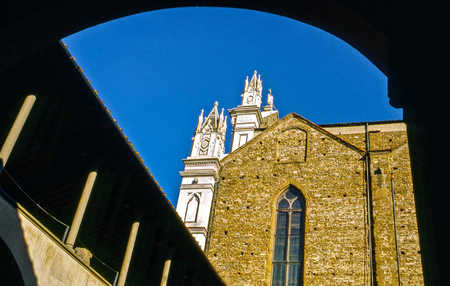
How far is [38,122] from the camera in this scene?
885 cm

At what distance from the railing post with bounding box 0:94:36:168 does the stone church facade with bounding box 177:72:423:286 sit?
1008cm

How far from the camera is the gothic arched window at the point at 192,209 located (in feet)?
57.1

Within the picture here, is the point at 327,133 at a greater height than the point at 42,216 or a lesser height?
greater

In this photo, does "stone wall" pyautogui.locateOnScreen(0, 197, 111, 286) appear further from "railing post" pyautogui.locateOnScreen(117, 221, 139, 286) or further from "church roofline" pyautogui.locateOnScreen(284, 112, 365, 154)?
"church roofline" pyautogui.locateOnScreen(284, 112, 365, 154)

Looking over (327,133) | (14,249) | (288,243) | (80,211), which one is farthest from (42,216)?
(327,133)

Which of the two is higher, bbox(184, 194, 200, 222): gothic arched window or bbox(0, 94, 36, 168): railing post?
bbox(184, 194, 200, 222): gothic arched window

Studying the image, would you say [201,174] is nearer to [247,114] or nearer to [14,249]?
[247,114]

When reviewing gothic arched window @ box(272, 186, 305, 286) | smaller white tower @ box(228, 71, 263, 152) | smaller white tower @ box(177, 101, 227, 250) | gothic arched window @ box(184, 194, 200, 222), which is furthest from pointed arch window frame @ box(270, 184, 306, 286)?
smaller white tower @ box(228, 71, 263, 152)

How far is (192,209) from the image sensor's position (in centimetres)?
1769

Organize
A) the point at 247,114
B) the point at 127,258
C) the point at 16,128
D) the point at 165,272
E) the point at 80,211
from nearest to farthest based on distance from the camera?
1. the point at 16,128
2. the point at 80,211
3. the point at 127,258
4. the point at 165,272
5. the point at 247,114

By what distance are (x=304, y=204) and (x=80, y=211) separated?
10.0 metres

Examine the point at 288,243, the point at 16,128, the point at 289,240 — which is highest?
the point at 289,240

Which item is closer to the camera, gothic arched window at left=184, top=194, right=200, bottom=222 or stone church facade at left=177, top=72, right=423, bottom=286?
stone church facade at left=177, top=72, right=423, bottom=286

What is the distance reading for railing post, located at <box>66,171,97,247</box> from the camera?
815 cm
